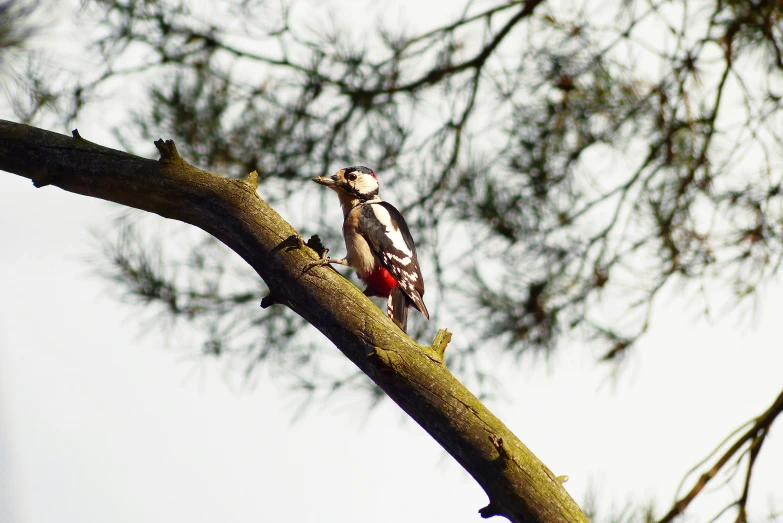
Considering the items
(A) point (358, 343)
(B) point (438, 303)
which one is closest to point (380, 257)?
(B) point (438, 303)

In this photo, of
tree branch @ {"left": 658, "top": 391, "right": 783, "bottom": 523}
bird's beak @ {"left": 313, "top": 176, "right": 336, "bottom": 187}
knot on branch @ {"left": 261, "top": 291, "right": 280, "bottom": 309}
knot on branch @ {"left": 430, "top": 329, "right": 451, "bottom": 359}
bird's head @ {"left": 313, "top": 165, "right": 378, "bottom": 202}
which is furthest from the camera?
bird's head @ {"left": 313, "top": 165, "right": 378, "bottom": 202}

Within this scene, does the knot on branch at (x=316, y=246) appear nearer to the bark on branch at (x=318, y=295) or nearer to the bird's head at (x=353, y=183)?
the bark on branch at (x=318, y=295)

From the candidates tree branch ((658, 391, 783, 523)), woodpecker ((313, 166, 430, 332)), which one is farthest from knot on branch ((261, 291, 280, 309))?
tree branch ((658, 391, 783, 523))

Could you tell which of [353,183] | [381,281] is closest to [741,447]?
[381,281]

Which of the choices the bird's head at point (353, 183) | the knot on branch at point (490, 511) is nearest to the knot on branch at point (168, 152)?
the knot on branch at point (490, 511)

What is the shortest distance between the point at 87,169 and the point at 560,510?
4.18ft

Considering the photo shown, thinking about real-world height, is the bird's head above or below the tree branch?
above

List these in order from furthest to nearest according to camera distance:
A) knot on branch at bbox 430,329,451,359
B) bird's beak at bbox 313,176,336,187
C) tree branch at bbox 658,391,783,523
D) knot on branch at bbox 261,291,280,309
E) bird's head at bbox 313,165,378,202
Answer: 1. bird's head at bbox 313,165,378,202
2. bird's beak at bbox 313,176,336,187
3. tree branch at bbox 658,391,783,523
4. knot on branch at bbox 261,291,280,309
5. knot on branch at bbox 430,329,451,359

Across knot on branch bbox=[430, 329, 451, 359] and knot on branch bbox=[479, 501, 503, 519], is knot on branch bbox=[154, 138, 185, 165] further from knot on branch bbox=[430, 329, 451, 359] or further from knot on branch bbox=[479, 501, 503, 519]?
knot on branch bbox=[479, 501, 503, 519]

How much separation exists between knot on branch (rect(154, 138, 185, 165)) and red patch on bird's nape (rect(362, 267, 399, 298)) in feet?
3.32

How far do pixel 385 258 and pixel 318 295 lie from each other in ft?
3.21

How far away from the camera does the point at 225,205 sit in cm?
194

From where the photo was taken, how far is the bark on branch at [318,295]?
166cm

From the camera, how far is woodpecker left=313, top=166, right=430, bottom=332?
2.84 metres
